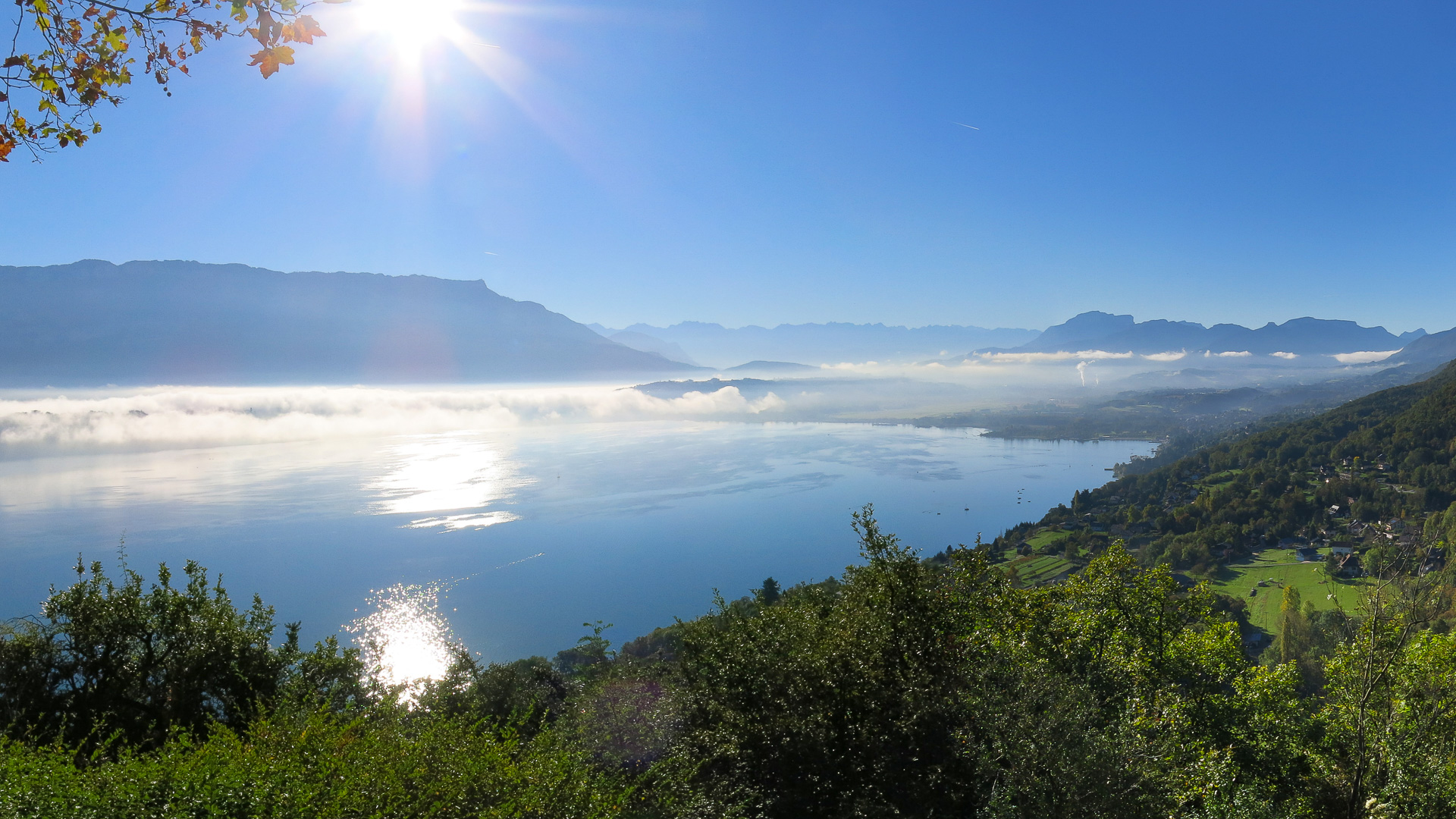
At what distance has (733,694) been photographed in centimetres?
1120

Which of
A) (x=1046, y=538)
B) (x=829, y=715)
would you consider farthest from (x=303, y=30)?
(x=1046, y=538)

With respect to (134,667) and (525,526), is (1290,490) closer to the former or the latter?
(134,667)

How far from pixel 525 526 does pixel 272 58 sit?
12237cm

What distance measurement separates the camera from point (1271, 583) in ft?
191

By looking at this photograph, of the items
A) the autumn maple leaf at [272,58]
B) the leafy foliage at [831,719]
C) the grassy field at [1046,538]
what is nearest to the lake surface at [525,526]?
the grassy field at [1046,538]

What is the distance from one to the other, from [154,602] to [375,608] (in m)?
75.0

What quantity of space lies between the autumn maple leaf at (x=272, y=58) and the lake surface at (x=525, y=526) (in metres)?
67.3

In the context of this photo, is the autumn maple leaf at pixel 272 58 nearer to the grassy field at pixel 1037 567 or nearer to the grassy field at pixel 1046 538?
the grassy field at pixel 1037 567

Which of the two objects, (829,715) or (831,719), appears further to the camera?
(831,719)

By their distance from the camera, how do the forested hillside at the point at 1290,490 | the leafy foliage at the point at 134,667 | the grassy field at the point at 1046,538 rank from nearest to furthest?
1. the leafy foliage at the point at 134,667
2. the forested hillside at the point at 1290,490
3. the grassy field at the point at 1046,538

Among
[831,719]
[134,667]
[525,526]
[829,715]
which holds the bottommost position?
[525,526]

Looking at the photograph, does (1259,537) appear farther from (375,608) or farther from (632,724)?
(375,608)

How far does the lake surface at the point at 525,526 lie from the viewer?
81250mm

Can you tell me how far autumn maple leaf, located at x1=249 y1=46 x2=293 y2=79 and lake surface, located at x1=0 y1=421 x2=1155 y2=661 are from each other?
67.3 meters
